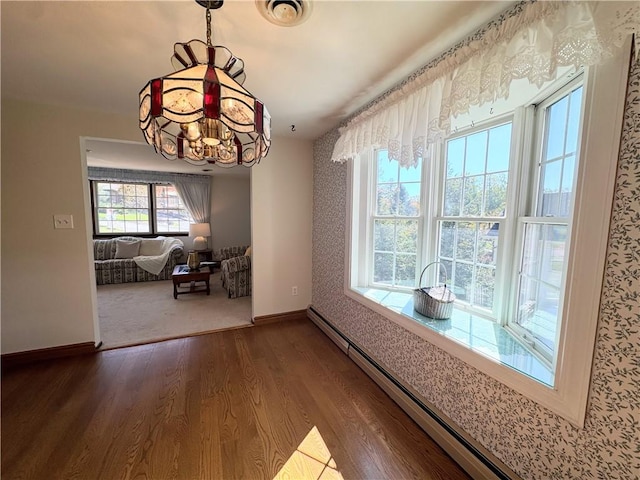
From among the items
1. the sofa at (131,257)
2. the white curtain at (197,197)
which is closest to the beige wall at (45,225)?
the sofa at (131,257)

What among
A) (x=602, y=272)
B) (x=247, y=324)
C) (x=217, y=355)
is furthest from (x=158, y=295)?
(x=602, y=272)

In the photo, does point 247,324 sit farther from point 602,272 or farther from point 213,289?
point 602,272

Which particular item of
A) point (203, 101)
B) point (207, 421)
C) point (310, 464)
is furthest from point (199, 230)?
point (203, 101)

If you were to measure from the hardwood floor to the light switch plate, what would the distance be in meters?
1.22

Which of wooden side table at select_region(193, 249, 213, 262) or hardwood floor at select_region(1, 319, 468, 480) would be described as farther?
wooden side table at select_region(193, 249, 213, 262)

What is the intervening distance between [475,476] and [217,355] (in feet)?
6.76

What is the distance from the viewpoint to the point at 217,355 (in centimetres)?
236

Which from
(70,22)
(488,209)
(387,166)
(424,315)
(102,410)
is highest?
(70,22)

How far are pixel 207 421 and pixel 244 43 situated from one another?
2248mm

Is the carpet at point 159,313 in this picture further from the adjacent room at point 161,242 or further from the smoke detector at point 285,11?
the smoke detector at point 285,11

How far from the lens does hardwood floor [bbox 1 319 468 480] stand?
1.32 meters

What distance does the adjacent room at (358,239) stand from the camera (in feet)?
2.88

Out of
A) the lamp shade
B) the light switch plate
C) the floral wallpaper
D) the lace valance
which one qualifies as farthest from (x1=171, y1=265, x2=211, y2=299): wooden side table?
the lace valance

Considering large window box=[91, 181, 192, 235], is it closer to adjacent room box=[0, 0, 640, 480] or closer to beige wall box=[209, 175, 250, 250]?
beige wall box=[209, 175, 250, 250]
